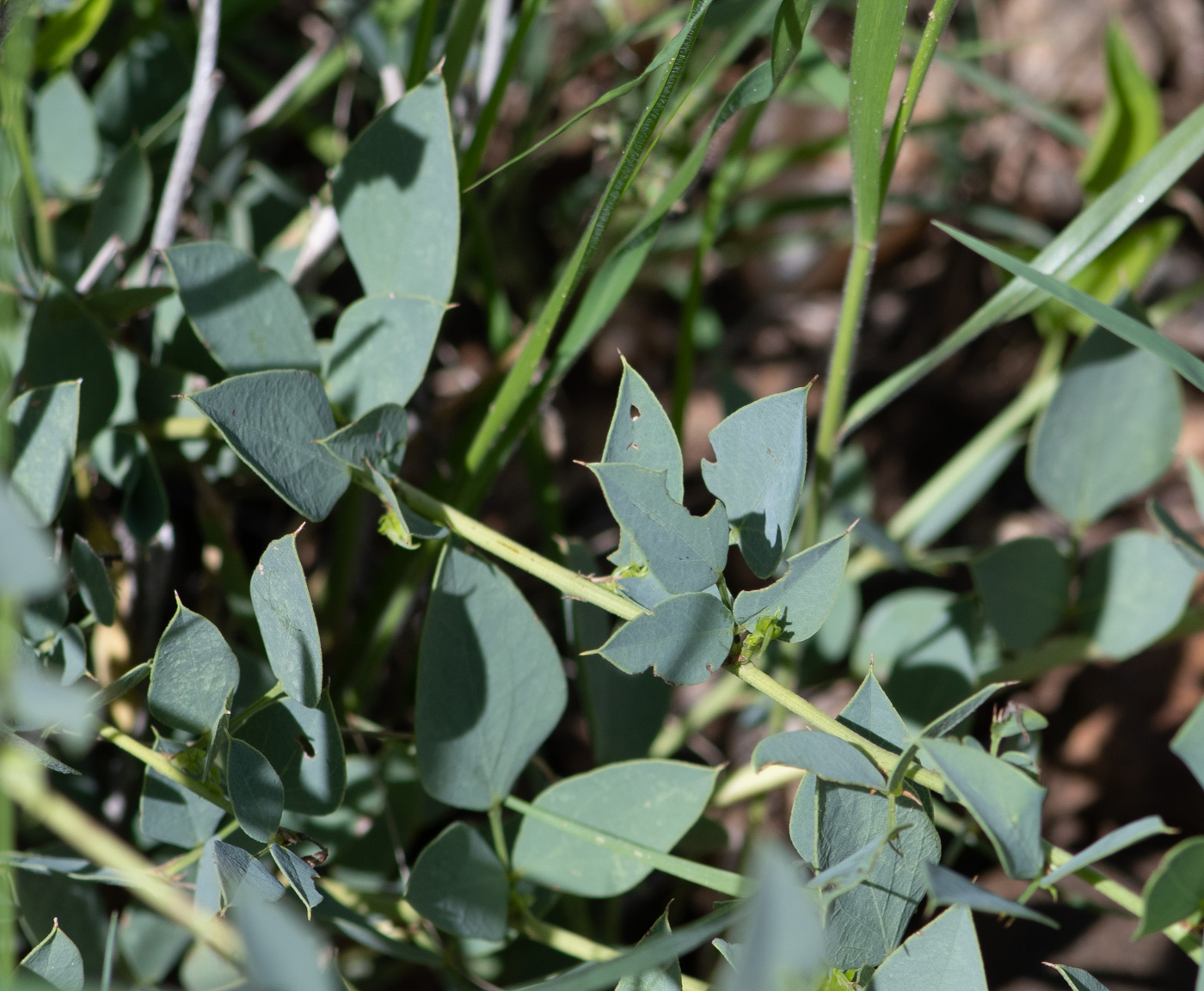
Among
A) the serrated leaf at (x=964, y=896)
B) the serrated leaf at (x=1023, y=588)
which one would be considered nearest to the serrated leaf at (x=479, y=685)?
the serrated leaf at (x=964, y=896)

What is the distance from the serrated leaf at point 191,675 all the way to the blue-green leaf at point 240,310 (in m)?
0.16

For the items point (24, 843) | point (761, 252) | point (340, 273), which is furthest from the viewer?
point (761, 252)

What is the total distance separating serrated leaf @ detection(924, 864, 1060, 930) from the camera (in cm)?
41

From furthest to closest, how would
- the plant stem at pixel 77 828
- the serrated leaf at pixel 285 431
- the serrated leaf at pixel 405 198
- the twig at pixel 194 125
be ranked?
the twig at pixel 194 125 < the serrated leaf at pixel 405 198 < the serrated leaf at pixel 285 431 < the plant stem at pixel 77 828

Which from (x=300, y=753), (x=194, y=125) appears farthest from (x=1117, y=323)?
(x=194, y=125)

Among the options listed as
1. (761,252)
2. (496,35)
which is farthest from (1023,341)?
(496,35)

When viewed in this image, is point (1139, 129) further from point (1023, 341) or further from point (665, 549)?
point (665, 549)

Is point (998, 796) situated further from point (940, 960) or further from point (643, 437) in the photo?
point (643, 437)

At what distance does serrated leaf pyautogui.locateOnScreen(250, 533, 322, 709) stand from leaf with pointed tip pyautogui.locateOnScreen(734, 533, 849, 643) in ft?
0.70

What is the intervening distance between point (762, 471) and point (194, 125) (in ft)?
1.72

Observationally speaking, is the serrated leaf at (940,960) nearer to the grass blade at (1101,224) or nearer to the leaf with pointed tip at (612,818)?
the leaf with pointed tip at (612,818)

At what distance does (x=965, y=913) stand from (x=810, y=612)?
0.54ft

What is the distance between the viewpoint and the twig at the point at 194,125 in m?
0.74

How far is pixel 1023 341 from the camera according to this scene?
139 cm
